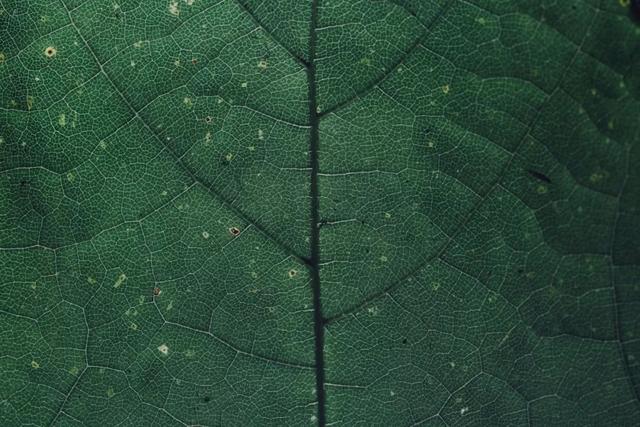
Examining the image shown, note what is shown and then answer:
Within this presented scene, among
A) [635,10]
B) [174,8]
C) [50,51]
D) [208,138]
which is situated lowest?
[208,138]

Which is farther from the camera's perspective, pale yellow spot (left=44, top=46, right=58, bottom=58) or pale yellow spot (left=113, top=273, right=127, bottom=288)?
pale yellow spot (left=113, top=273, right=127, bottom=288)

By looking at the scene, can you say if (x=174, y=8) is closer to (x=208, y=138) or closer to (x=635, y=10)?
(x=208, y=138)

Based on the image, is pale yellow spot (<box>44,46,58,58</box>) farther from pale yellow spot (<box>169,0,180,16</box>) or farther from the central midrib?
the central midrib

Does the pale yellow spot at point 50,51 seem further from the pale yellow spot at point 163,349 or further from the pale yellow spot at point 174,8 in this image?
the pale yellow spot at point 163,349

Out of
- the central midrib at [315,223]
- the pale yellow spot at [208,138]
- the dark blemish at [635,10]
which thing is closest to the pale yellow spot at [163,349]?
the central midrib at [315,223]

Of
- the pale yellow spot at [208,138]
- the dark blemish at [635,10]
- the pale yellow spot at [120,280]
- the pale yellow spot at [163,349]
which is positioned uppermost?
the dark blemish at [635,10]

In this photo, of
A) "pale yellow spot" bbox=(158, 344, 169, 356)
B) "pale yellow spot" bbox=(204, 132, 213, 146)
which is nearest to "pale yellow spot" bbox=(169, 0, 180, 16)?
"pale yellow spot" bbox=(204, 132, 213, 146)

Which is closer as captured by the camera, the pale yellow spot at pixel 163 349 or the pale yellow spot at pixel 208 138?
the pale yellow spot at pixel 208 138

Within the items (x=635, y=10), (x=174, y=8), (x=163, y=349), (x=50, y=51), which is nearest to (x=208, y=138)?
(x=174, y=8)
